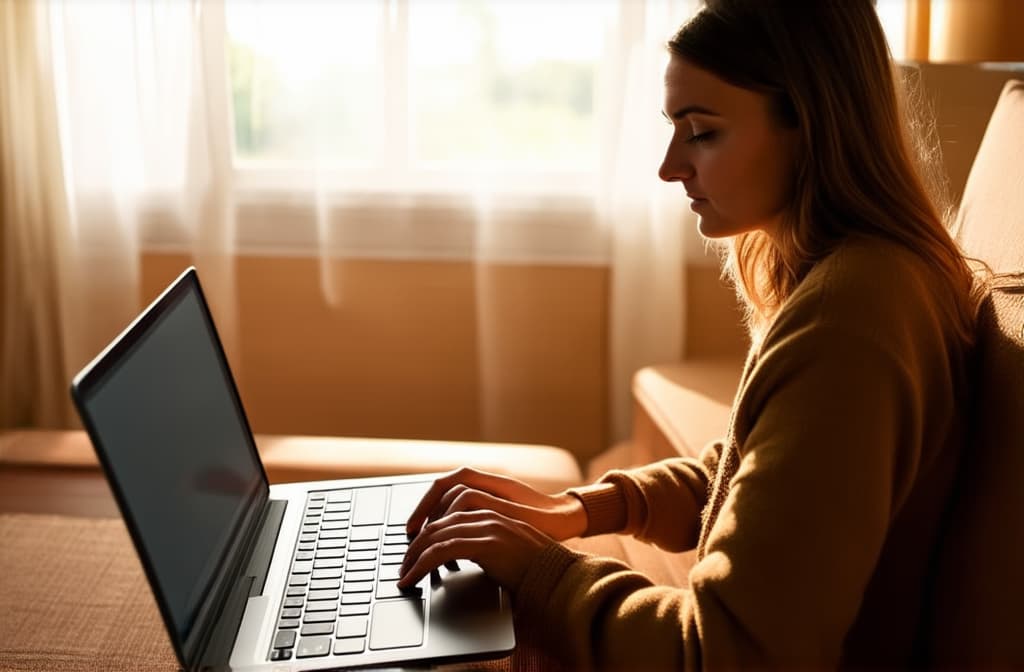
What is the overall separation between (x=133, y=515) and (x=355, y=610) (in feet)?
0.81

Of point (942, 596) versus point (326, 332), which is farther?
point (326, 332)

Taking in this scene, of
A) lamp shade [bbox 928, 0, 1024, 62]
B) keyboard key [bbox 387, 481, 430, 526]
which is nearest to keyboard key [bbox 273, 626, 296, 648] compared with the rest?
keyboard key [bbox 387, 481, 430, 526]

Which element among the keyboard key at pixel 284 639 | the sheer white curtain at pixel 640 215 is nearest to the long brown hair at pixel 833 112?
the keyboard key at pixel 284 639

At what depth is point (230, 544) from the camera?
1.03 metres

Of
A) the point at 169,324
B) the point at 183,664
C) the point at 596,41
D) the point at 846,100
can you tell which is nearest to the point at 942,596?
the point at 846,100

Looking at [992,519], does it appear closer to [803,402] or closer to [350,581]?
[803,402]

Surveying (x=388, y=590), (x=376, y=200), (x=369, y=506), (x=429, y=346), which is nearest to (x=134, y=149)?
(x=376, y=200)

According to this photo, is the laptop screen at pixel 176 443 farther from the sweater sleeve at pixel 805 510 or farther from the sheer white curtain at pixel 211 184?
the sheer white curtain at pixel 211 184

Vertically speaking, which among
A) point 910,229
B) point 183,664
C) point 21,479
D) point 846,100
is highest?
point 846,100

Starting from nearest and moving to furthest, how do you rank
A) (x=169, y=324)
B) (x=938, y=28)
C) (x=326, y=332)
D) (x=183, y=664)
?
(x=183, y=664)
(x=169, y=324)
(x=938, y=28)
(x=326, y=332)

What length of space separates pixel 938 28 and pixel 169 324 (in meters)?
1.35

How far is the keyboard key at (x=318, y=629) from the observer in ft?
3.06

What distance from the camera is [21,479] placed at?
1.61 meters

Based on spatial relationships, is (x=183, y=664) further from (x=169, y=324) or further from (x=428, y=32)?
(x=428, y=32)
